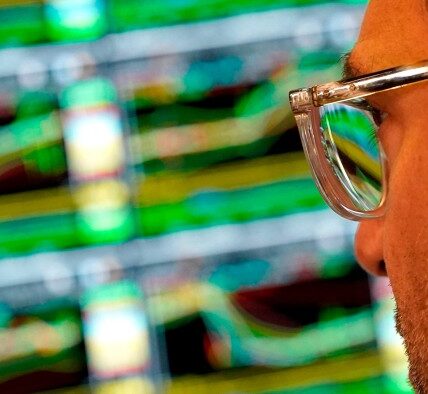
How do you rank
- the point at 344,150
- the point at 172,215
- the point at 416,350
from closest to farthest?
the point at 416,350, the point at 344,150, the point at 172,215

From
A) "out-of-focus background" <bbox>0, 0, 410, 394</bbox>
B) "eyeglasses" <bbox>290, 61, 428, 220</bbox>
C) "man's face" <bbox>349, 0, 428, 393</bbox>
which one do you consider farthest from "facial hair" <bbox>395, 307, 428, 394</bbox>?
"out-of-focus background" <bbox>0, 0, 410, 394</bbox>

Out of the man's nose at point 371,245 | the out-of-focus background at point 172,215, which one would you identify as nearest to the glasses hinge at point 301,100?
the man's nose at point 371,245

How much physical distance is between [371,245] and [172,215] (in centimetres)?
96

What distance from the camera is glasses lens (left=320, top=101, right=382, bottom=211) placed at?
90 cm

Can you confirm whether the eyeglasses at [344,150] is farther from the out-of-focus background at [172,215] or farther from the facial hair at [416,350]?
the out-of-focus background at [172,215]

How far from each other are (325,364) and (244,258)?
0.24 metres

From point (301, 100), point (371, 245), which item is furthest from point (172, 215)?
point (301, 100)

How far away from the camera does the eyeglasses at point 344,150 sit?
2.82ft

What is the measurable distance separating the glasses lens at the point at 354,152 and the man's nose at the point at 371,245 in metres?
0.03

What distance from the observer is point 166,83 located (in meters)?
1.92

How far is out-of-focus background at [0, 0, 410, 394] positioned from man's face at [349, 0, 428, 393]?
1.08 m

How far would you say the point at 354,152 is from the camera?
949 millimetres

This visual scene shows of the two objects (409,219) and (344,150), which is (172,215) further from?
(409,219)

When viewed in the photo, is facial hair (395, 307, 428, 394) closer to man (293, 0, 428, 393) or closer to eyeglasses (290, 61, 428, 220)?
man (293, 0, 428, 393)
